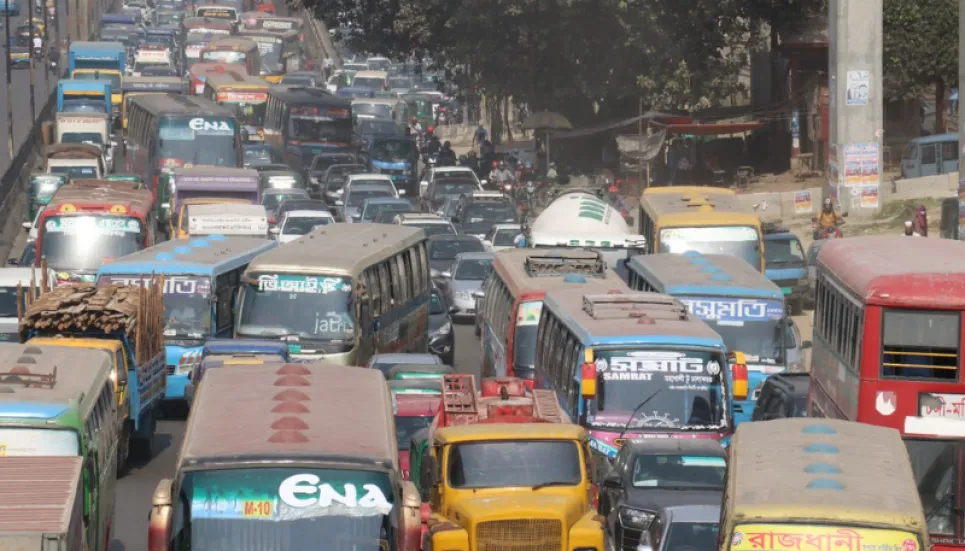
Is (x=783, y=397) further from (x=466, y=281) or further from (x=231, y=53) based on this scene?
(x=231, y=53)

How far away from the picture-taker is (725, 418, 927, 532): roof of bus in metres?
11.2

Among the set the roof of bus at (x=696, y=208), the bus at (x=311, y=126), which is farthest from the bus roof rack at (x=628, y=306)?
the bus at (x=311, y=126)

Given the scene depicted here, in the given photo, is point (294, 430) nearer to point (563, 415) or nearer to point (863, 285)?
point (563, 415)

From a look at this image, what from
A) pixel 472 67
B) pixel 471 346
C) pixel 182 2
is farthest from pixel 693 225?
pixel 182 2

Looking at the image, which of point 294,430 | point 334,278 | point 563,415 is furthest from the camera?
point 334,278

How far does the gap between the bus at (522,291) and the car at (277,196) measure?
17.6 metres

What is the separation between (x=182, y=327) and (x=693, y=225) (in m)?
9.12

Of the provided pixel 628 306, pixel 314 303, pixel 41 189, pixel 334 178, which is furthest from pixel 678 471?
pixel 334 178

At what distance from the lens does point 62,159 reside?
50.3 m

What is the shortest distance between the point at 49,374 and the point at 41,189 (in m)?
32.1

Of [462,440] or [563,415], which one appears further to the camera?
[563,415]

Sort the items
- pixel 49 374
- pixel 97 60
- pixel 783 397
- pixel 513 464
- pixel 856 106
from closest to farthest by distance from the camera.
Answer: pixel 513 464 → pixel 49 374 → pixel 783 397 → pixel 856 106 → pixel 97 60

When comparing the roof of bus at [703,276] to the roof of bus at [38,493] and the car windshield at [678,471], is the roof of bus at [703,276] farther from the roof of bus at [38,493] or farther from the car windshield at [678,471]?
the roof of bus at [38,493]

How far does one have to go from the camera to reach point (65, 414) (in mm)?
14367
